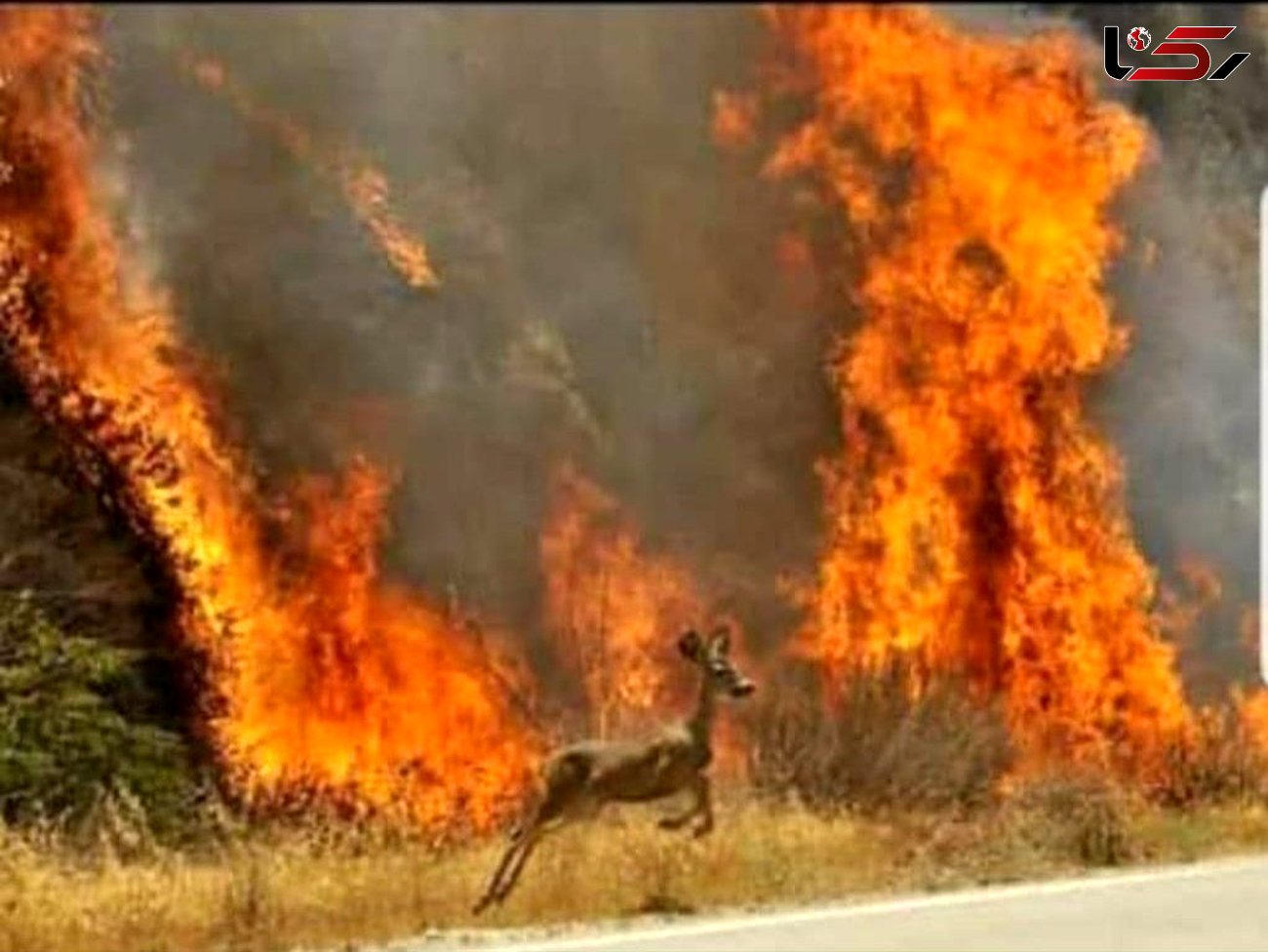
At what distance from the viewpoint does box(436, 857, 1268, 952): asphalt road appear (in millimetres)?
11000

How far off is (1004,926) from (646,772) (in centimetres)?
280

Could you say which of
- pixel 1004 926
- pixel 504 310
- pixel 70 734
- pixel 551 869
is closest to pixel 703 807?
pixel 551 869

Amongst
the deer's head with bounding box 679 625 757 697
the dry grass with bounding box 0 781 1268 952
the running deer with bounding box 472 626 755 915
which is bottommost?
the dry grass with bounding box 0 781 1268 952

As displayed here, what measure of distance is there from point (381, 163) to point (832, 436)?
14.6 feet

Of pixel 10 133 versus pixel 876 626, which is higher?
pixel 10 133

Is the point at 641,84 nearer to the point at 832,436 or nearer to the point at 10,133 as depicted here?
the point at 10,133

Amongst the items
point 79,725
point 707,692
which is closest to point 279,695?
point 79,725

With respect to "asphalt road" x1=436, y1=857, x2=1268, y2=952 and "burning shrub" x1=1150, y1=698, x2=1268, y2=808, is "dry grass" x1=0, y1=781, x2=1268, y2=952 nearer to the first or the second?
"asphalt road" x1=436, y1=857, x2=1268, y2=952

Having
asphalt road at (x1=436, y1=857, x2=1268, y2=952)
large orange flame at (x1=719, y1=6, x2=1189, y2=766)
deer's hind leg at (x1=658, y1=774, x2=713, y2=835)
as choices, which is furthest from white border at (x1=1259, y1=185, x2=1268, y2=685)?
asphalt road at (x1=436, y1=857, x2=1268, y2=952)

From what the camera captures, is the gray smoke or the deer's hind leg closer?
the deer's hind leg

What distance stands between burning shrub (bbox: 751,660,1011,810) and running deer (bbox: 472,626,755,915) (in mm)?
2727

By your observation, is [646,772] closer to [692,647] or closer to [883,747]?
[692,647]

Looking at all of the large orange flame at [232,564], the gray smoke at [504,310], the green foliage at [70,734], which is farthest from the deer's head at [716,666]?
the green foliage at [70,734]

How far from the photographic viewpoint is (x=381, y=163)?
63.0 ft
